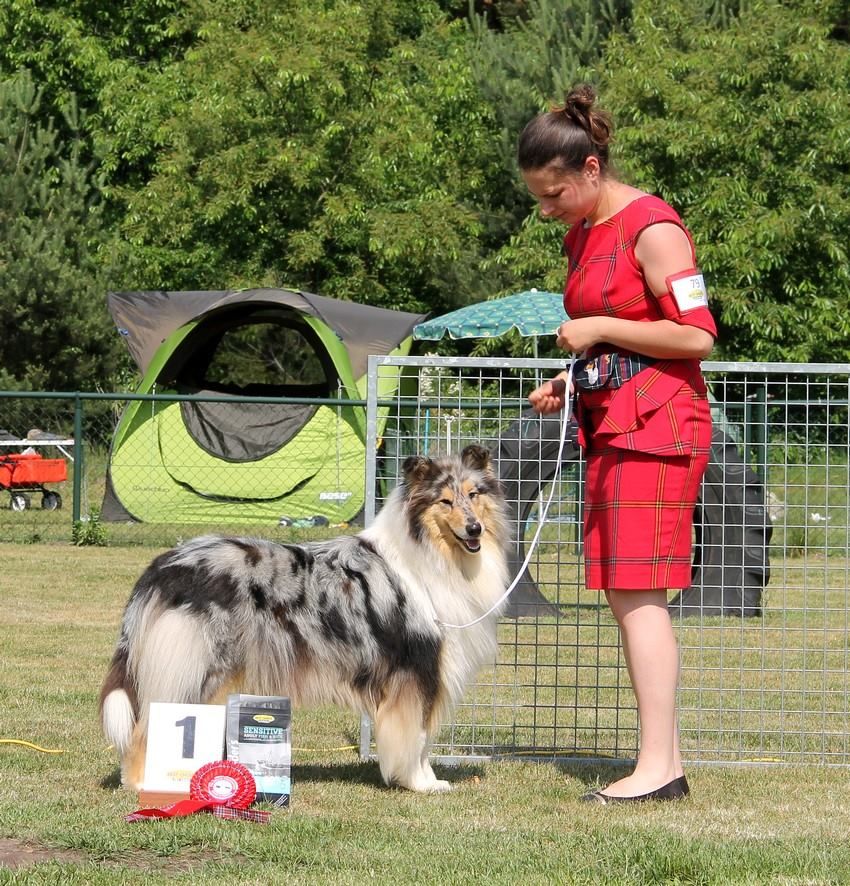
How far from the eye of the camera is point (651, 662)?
412cm

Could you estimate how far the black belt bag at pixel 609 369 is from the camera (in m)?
4.06

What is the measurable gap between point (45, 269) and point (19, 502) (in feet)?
17.4

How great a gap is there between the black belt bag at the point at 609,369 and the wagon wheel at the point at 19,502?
1127 centimetres

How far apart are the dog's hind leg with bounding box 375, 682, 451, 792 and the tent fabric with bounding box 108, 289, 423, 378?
9.73m

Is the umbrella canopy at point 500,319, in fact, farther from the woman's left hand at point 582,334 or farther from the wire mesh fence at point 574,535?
the woman's left hand at point 582,334

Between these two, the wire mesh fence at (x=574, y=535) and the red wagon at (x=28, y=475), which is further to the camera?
the red wagon at (x=28, y=475)

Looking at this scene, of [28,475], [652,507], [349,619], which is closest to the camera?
[652,507]

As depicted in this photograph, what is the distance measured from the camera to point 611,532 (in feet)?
13.6

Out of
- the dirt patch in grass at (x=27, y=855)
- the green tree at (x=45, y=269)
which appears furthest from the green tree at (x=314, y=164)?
the dirt patch in grass at (x=27, y=855)

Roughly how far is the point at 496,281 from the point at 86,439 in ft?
22.3

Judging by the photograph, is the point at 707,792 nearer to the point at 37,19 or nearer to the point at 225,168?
the point at 225,168

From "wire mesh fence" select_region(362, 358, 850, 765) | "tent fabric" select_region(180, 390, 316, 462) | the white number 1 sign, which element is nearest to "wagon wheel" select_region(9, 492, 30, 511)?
"tent fabric" select_region(180, 390, 316, 462)

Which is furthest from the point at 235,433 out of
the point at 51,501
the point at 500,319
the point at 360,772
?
the point at 360,772

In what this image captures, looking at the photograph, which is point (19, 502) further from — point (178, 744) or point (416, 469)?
point (178, 744)
